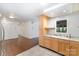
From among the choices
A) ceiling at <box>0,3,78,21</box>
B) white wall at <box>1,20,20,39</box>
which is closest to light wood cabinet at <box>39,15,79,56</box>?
ceiling at <box>0,3,78,21</box>

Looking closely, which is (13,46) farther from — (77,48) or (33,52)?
(77,48)

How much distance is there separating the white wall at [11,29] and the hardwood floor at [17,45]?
0.28 feet

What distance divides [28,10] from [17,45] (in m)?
0.67

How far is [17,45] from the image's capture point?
60.5 inches

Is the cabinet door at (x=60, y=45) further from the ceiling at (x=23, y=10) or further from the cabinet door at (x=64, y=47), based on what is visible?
the ceiling at (x=23, y=10)

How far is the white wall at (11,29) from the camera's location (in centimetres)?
142

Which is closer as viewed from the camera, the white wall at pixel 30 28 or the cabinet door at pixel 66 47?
the cabinet door at pixel 66 47

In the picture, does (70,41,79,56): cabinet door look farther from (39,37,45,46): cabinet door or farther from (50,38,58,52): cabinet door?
(39,37,45,46): cabinet door

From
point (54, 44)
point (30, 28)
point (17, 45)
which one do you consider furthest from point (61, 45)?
point (17, 45)

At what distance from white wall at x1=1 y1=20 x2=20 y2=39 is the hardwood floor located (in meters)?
0.09

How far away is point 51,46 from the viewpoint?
64.6 inches

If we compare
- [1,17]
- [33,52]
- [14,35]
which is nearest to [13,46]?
[14,35]

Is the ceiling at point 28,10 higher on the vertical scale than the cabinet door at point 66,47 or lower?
higher

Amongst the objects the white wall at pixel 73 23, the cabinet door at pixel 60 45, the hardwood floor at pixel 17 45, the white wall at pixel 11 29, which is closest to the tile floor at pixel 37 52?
the hardwood floor at pixel 17 45
